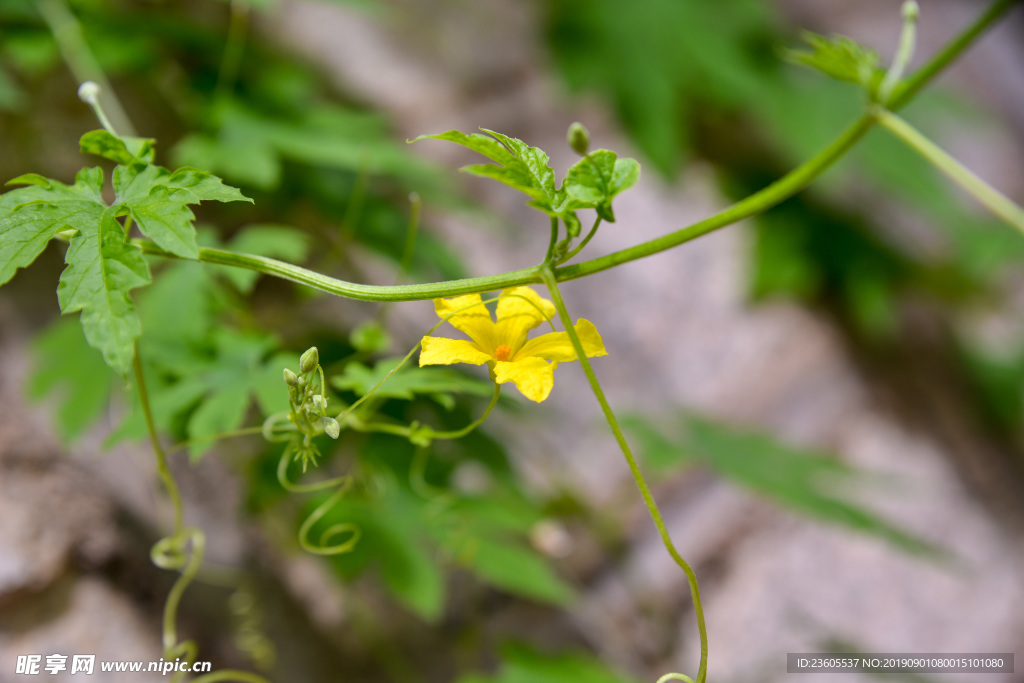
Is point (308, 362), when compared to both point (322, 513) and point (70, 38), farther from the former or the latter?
point (70, 38)

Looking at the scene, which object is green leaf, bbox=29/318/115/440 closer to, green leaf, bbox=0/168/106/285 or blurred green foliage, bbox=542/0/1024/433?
→ green leaf, bbox=0/168/106/285

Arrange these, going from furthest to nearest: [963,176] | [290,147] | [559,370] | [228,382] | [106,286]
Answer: [559,370] → [290,147] → [228,382] → [963,176] → [106,286]

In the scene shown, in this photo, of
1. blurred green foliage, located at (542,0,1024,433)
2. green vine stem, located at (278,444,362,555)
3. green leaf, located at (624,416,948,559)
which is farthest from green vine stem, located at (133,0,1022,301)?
blurred green foliage, located at (542,0,1024,433)

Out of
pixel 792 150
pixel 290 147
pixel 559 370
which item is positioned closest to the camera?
pixel 290 147

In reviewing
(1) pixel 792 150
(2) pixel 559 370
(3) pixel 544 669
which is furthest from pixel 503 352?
(1) pixel 792 150

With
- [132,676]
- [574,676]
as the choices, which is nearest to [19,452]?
[132,676]
